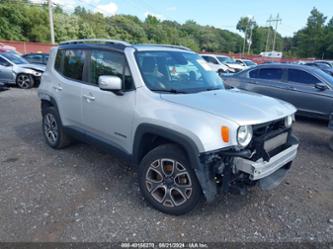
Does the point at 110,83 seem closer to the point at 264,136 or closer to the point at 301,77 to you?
the point at 264,136

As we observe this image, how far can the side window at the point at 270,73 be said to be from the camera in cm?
775

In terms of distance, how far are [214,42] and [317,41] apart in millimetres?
41897

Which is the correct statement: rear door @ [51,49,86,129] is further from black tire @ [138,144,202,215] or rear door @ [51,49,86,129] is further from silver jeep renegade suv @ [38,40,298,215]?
black tire @ [138,144,202,215]

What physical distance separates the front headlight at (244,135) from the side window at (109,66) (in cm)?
138

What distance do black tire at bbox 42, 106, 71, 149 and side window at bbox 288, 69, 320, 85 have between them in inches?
234

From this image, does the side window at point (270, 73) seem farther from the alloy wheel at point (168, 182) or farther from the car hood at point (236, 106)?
the alloy wheel at point (168, 182)

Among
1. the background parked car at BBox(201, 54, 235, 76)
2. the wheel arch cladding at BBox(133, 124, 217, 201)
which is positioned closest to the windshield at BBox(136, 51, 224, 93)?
the wheel arch cladding at BBox(133, 124, 217, 201)

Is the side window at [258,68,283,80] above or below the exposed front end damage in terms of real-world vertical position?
above

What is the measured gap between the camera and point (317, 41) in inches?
2468

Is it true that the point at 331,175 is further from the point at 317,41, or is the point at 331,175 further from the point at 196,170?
the point at 317,41

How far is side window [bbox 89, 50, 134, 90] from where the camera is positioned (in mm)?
3374

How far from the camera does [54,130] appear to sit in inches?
191

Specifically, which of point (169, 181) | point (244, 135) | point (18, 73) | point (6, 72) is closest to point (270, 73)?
point (244, 135)

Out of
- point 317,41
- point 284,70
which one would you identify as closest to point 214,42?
point 317,41
